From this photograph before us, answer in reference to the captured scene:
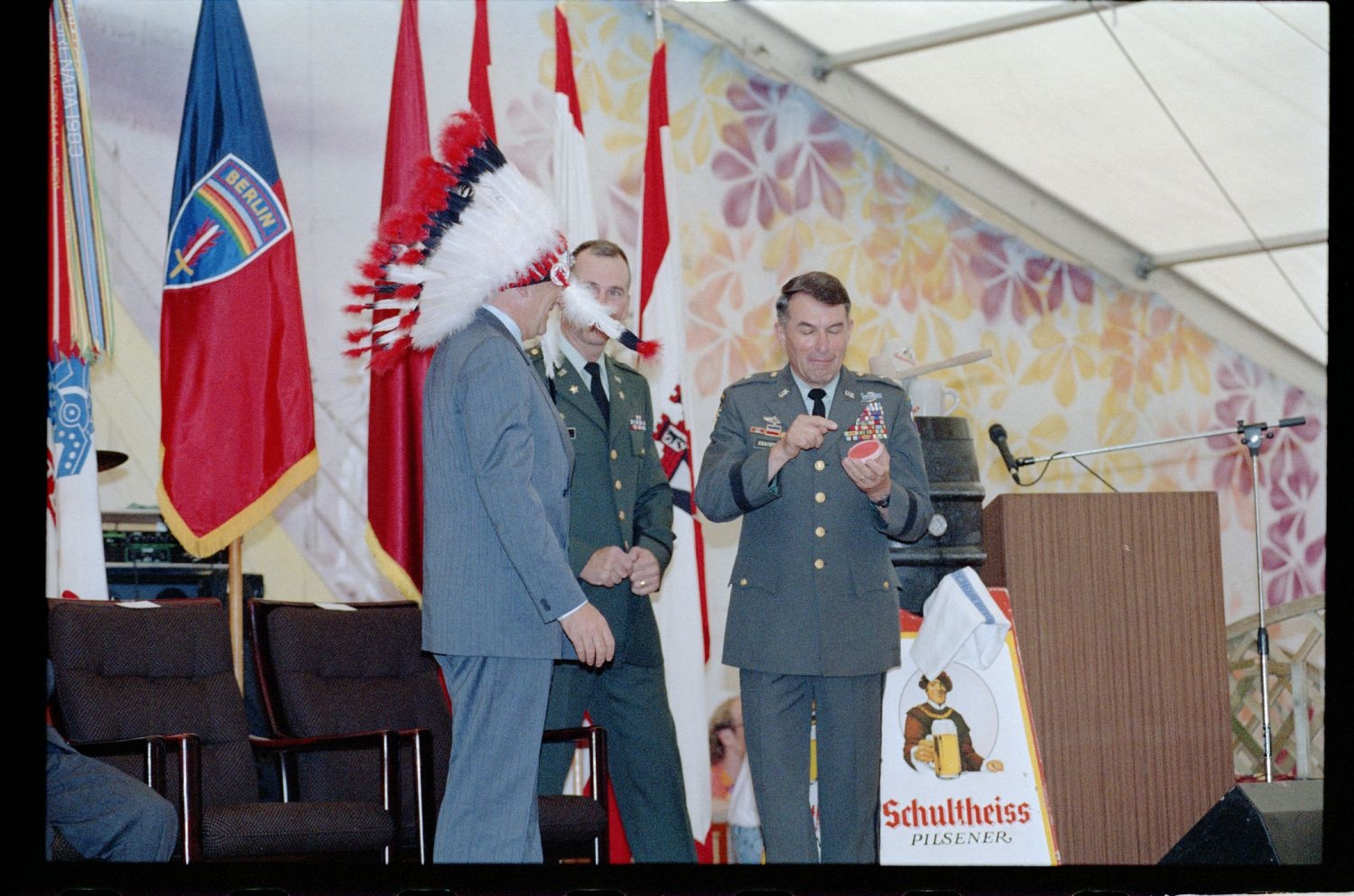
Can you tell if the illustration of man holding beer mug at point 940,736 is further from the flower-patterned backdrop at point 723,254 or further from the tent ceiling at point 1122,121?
the tent ceiling at point 1122,121

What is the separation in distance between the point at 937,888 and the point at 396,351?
1758mm

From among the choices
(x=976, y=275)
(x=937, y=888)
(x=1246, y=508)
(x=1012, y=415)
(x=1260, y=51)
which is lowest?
(x=937, y=888)

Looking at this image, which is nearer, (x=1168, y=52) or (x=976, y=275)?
(x=1168, y=52)

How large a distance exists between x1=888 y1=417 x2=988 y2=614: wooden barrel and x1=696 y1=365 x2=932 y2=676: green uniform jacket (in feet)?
1.68

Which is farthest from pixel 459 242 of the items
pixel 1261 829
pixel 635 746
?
pixel 1261 829

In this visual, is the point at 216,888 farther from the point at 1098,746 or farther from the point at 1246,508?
the point at 1246,508

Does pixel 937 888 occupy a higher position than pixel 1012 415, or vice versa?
pixel 1012 415

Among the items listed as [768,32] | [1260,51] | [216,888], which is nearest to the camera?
[216,888]

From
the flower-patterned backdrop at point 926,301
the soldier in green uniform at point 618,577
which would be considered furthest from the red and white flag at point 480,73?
→ the soldier in green uniform at point 618,577

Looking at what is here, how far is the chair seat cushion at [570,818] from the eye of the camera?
3635 mm

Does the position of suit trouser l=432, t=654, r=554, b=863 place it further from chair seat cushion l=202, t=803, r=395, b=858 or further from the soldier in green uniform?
the soldier in green uniform

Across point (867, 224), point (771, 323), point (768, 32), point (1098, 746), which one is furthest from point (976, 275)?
point (1098, 746)

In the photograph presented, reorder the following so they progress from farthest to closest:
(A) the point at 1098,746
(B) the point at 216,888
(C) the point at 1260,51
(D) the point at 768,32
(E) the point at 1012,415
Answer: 1. (E) the point at 1012,415
2. (D) the point at 768,32
3. (C) the point at 1260,51
4. (A) the point at 1098,746
5. (B) the point at 216,888

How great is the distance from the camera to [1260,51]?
18.1 feet
